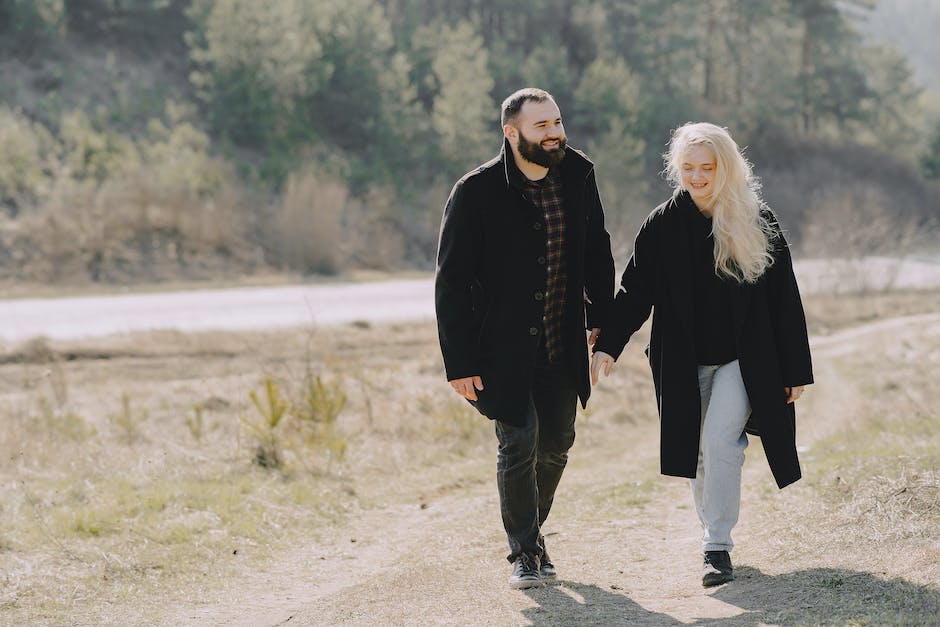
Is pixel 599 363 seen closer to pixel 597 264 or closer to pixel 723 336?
pixel 597 264

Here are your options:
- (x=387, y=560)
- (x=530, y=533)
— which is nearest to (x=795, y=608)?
(x=530, y=533)

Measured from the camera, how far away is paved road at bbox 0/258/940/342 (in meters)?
17.0

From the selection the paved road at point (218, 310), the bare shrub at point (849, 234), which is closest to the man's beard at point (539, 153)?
the paved road at point (218, 310)

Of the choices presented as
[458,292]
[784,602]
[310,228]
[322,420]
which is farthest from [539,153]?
[310,228]

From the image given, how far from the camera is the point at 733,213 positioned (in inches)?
191

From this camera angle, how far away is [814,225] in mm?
33875

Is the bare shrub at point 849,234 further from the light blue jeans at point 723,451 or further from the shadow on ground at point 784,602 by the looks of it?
the shadow on ground at point 784,602

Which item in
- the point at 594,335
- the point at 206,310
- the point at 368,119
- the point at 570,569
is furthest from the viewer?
the point at 368,119

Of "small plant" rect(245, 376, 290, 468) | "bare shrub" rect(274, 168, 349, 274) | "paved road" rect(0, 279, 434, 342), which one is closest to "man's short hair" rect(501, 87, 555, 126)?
"small plant" rect(245, 376, 290, 468)

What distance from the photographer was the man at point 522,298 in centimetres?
484

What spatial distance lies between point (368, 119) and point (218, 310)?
1986 centimetres

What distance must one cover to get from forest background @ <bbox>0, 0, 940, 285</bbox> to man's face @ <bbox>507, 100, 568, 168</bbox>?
18.3m

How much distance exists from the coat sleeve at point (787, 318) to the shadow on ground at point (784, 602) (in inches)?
33.9

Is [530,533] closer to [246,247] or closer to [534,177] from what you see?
[534,177]
